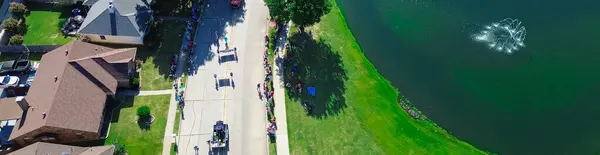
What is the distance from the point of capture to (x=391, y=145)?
152 ft

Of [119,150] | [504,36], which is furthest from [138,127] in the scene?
[504,36]

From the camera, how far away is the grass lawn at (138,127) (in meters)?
45.6

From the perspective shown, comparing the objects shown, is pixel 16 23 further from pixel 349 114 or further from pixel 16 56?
pixel 349 114

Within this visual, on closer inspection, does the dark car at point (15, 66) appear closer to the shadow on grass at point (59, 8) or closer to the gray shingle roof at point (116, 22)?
the gray shingle roof at point (116, 22)

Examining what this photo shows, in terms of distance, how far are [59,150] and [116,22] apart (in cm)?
1709

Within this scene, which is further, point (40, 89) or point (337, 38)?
point (337, 38)

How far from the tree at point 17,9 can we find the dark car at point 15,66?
7.99 metres

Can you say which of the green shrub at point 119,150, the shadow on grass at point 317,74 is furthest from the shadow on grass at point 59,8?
the shadow on grass at point 317,74

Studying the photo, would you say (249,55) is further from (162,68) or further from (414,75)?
(414,75)

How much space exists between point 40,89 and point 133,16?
12.7 meters

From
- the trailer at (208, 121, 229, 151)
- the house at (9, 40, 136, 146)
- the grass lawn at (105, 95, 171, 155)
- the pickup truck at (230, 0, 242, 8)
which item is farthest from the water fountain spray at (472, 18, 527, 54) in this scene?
the house at (9, 40, 136, 146)

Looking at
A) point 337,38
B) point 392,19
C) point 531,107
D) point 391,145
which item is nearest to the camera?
point 391,145

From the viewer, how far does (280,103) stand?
162 ft

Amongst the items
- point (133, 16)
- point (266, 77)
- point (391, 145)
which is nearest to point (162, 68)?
point (133, 16)
